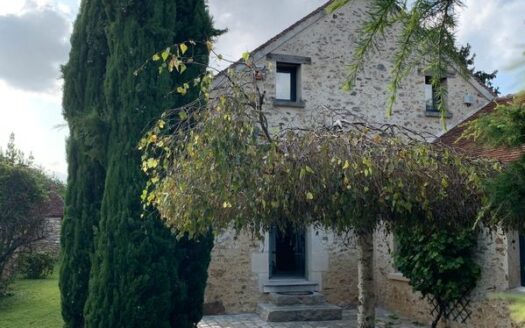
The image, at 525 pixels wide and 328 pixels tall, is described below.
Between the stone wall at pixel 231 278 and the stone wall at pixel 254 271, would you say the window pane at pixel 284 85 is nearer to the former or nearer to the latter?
the stone wall at pixel 254 271

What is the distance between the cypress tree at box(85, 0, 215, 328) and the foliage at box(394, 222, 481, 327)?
3.62 metres

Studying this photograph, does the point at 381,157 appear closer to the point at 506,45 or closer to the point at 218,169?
the point at 218,169

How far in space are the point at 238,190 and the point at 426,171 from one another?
207 cm

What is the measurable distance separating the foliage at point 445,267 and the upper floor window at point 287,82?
178 inches

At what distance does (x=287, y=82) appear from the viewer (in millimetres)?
11555

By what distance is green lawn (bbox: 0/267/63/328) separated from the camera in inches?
371

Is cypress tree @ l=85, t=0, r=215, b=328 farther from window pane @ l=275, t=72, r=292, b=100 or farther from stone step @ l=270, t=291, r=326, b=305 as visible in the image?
window pane @ l=275, t=72, r=292, b=100

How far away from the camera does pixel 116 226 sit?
6.80 metres

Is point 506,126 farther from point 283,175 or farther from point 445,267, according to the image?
point 445,267

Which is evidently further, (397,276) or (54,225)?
(54,225)

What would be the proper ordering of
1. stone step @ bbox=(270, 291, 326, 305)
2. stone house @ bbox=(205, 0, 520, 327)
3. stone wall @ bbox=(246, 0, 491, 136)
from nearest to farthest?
stone step @ bbox=(270, 291, 326, 305) < stone house @ bbox=(205, 0, 520, 327) < stone wall @ bbox=(246, 0, 491, 136)

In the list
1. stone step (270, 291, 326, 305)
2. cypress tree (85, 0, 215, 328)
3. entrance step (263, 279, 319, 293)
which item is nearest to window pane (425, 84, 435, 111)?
entrance step (263, 279, 319, 293)

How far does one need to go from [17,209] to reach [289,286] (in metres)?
7.28

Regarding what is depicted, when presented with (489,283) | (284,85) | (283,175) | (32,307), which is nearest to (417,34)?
(283,175)
